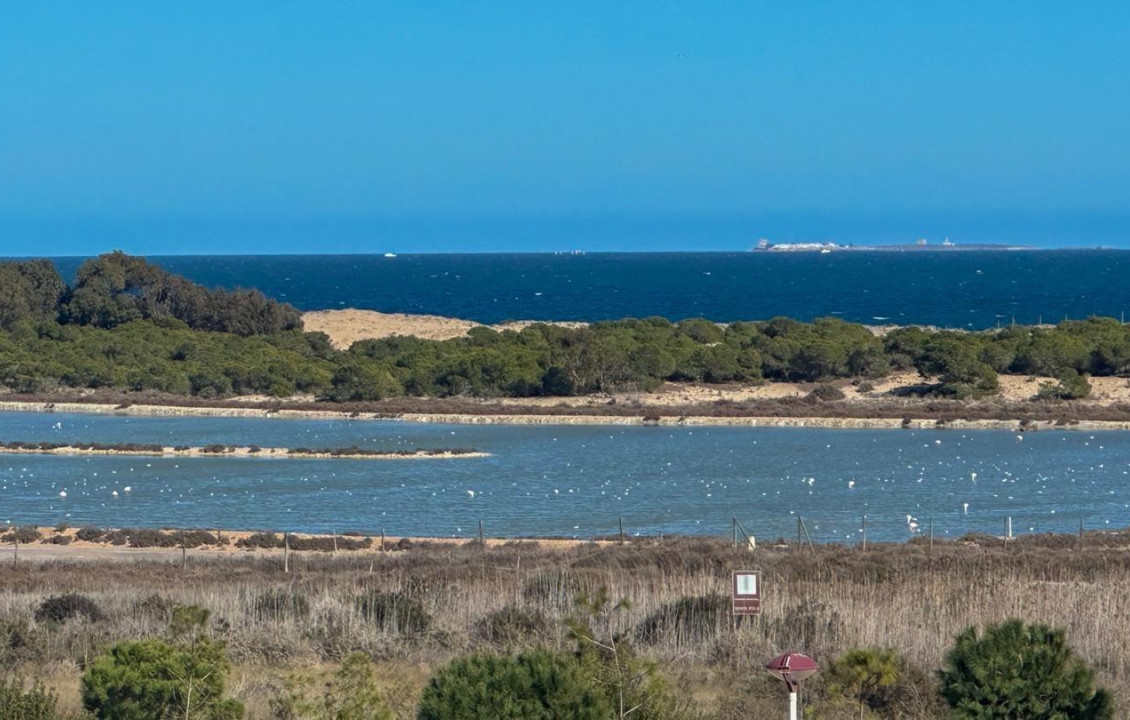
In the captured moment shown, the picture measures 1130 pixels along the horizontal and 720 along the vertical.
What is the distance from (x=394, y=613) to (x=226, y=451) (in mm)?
23209

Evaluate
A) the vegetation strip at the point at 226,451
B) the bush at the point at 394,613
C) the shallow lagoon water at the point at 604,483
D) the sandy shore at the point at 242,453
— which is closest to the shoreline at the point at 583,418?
the shallow lagoon water at the point at 604,483

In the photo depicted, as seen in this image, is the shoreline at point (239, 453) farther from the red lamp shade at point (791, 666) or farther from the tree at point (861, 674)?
the red lamp shade at point (791, 666)

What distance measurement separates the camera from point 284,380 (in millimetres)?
50469

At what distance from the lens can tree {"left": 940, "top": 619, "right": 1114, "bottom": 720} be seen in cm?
960

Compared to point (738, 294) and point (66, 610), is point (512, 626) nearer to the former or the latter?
point (66, 610)

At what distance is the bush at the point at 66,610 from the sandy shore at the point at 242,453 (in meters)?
20.1

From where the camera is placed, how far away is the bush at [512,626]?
13.9 m

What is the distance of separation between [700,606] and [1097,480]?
743 inches

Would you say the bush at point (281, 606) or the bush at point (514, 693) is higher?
the bush at point (514, 693)

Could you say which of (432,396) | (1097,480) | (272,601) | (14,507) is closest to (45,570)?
(272,601)

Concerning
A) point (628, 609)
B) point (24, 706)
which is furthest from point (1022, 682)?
point (24, 706)

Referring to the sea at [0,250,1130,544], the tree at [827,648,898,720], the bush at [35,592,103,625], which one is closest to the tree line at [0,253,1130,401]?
the sea at [0,250,1130,544]

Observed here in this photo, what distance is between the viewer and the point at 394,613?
48.6 ft

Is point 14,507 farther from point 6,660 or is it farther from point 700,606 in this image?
point 700,606
